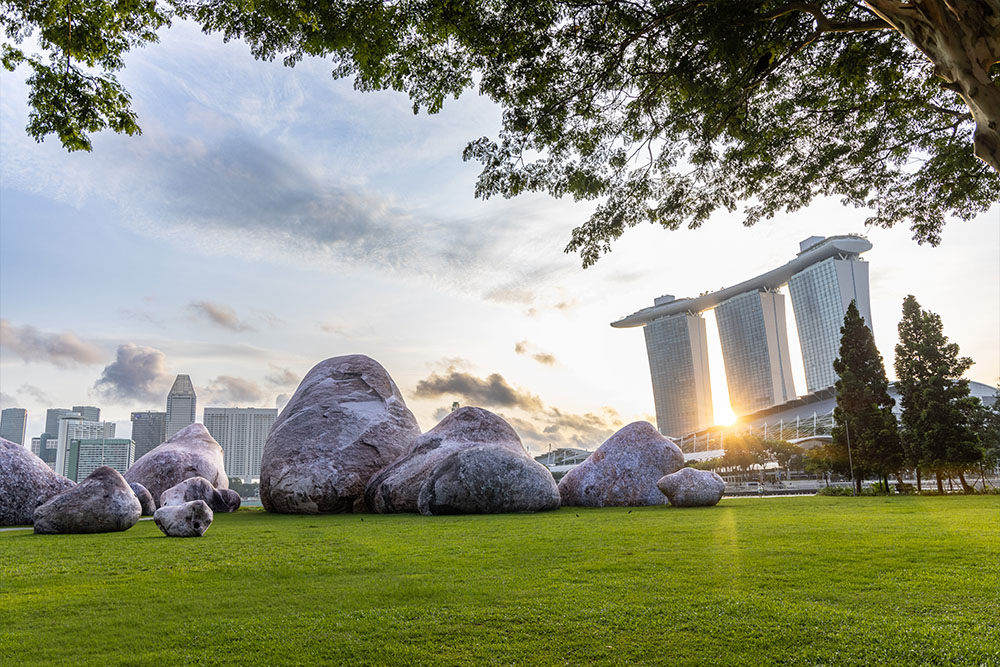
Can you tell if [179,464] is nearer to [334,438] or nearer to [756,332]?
[334,438]

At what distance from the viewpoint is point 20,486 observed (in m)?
14.2

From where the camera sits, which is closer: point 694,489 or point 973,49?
point 973,49

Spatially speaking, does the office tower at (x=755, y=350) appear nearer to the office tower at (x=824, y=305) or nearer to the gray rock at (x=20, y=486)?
the office tower at (x=824, y=305)

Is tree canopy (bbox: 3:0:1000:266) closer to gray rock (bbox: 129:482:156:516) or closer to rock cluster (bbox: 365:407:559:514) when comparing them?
rock cluster (bbox: 365:407:559:514)

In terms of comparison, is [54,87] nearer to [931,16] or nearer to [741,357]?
[931,16]

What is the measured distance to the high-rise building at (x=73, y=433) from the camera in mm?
121275

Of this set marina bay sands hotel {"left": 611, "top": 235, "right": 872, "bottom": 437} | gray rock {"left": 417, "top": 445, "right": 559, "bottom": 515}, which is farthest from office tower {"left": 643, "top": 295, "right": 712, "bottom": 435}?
gray rock {"left": 417, "top": 445, "right": 559, "bottom": 515}

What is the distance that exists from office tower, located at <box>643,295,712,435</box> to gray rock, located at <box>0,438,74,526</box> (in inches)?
6371

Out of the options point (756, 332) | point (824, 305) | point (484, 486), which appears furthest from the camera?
point (756, 332)

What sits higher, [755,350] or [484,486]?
[755,350]

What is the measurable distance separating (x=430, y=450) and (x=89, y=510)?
8.70 m

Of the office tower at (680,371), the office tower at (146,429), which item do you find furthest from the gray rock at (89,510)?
the office tower at (680,371)

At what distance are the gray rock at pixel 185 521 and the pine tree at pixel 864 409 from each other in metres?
28.1

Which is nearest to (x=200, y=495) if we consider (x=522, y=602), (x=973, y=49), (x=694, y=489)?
(x=694, y=489)
